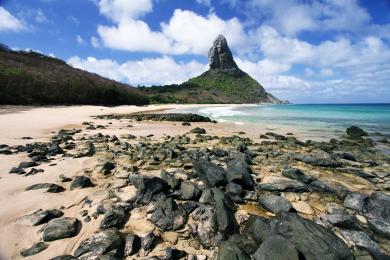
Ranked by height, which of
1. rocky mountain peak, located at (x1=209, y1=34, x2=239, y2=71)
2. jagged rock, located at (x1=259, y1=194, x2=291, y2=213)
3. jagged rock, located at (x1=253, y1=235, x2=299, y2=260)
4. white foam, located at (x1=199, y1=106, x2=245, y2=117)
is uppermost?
rocky mountain peak, located at (x1=209, y1=34, x2=239, y2=71)

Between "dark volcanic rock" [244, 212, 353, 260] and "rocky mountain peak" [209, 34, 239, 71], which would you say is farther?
"rocky mountain peak" [209, 34, 239, 71]

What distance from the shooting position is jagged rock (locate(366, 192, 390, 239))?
4.69 m

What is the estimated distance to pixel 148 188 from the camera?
574 cm

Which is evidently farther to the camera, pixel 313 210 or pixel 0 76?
pixel 0 76

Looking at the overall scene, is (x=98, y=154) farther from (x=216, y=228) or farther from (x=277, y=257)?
(x=277, y=257)

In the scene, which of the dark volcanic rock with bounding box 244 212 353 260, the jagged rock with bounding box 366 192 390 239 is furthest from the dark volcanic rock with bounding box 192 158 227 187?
the jagged rock with bounding box 366 192 390 239

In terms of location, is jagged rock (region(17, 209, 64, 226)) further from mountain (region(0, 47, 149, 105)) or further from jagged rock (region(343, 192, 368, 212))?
mountain (region(0, 47, 149, 105))

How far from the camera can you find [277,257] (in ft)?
11.7

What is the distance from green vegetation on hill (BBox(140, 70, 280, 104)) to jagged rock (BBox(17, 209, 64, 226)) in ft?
233

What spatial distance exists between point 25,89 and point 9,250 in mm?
39027

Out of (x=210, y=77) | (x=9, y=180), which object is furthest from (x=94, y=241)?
(x=210, y=77)

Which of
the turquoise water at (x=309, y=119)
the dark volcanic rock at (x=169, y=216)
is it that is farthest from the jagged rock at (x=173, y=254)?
the turquoise water at (x=309, y=119)

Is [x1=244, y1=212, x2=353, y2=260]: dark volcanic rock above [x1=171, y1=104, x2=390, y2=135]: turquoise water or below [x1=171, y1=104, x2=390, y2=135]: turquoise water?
above

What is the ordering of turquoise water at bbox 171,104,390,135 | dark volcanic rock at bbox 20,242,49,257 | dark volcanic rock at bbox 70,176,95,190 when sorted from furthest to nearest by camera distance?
turquoise water at bbox 171,104,390,135 < dark volcanic rock at bbox 70,176,95,190 < dark volcanic rock at bbox 20,242,49,257
